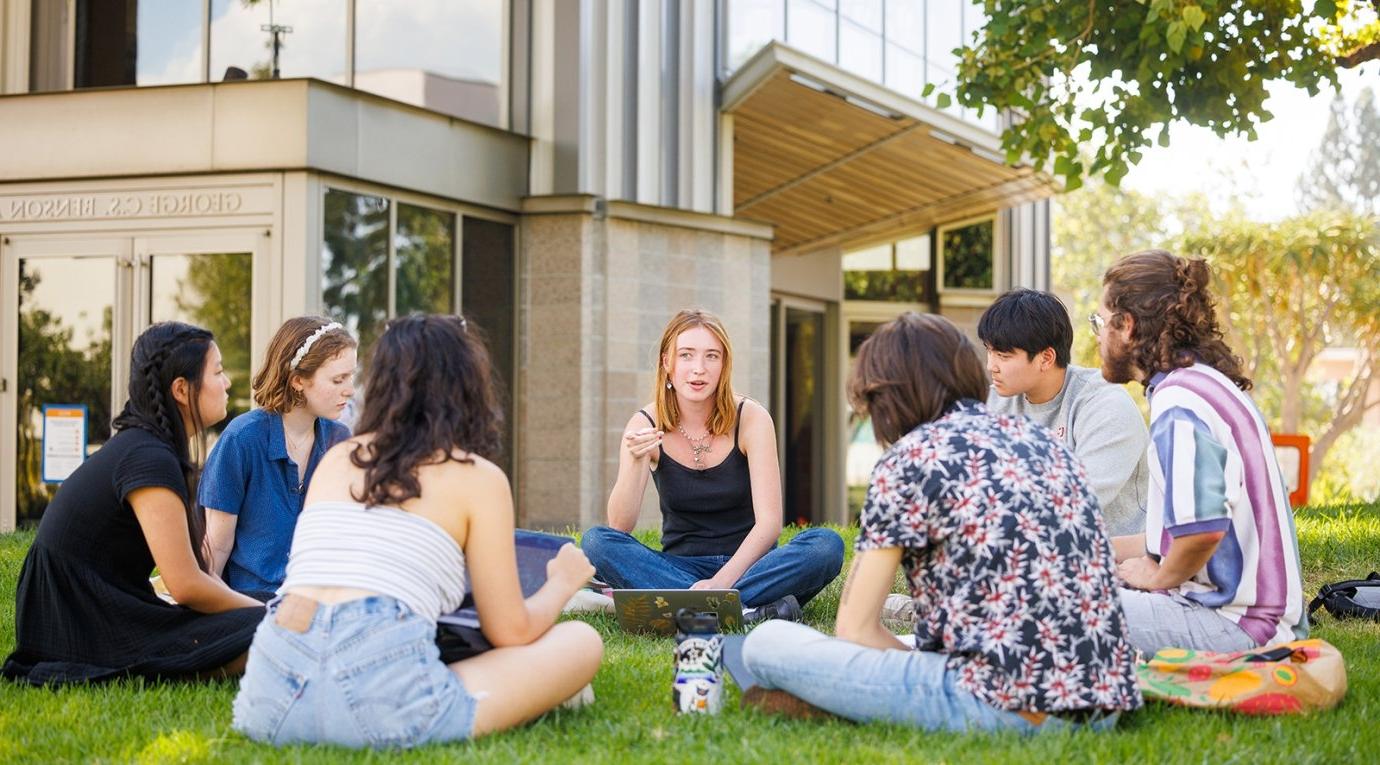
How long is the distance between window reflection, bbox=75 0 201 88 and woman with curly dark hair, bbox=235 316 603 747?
35.6 ft

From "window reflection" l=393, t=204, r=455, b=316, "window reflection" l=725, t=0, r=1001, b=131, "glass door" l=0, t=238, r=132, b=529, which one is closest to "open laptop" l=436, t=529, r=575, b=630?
"window reflection" l=393, t=204, r=455, b=316

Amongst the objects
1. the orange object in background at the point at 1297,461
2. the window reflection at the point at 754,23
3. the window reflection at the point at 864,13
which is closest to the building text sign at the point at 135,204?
the window reflection at the point at 754,23

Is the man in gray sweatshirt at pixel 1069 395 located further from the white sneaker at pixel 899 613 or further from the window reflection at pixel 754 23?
the window reflection at pixel 754 23

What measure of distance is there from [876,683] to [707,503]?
2.66 metres

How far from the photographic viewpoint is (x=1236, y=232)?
1312 inches

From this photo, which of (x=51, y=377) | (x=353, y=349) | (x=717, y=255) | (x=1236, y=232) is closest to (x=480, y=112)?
(x=717, y=255)

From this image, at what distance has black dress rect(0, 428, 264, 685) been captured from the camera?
484cm

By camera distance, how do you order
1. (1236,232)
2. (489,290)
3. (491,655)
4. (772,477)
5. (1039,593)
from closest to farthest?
1. (1039,593)
2. (491,655)
3. (772,477)
4. (489,290)
5. (1236,232)

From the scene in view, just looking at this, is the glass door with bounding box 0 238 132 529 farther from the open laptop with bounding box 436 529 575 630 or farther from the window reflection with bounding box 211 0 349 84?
the open laptop with bounding box 436 529 575 630

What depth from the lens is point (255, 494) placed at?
5945 mm

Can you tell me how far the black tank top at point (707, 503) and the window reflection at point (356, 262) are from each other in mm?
6642

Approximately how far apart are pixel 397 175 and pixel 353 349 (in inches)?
295

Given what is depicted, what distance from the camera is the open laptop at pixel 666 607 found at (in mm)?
5773

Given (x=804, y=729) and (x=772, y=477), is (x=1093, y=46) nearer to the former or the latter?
(x=772, y=477)
